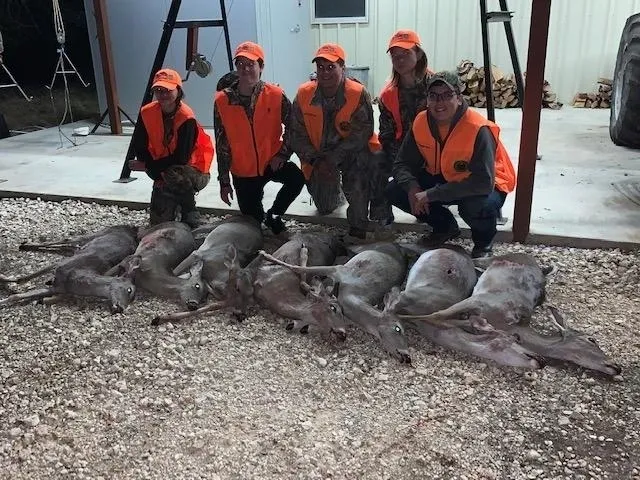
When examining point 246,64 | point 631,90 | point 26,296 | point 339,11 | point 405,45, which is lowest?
point 26,296

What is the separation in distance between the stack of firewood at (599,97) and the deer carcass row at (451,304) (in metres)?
7.78

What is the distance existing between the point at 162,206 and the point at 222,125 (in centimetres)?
81

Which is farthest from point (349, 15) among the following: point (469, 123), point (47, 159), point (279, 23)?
point (469, 123)

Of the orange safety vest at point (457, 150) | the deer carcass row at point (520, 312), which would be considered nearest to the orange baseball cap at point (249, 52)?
the orange safety vest at point (457, 150)

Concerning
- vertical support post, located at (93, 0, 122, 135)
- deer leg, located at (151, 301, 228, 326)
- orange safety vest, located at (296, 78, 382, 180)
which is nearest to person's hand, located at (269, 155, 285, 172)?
orange safety vest, located at (296, 78, 382, 180)

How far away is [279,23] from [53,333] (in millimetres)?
6412

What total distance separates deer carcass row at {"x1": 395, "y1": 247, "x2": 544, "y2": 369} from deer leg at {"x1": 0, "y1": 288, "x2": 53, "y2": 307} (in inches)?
83.0

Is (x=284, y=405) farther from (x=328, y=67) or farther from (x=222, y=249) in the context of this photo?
(x=328, y=67)

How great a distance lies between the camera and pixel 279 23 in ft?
28.7

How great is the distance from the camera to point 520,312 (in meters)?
3.21

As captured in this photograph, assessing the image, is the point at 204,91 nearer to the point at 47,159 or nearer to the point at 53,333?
the point at 47,159

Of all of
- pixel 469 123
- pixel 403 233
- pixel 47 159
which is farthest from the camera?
pixel 47 159

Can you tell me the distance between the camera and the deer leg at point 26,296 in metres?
3.72

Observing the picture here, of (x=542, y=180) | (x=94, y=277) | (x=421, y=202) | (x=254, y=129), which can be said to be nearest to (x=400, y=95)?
(x=421, y=202)
